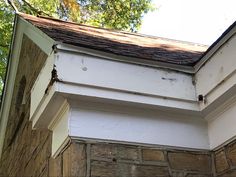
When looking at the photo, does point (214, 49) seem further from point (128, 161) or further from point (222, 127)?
point (128, 161)

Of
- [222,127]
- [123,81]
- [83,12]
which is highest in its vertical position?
[83,12]

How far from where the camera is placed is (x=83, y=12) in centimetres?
1246

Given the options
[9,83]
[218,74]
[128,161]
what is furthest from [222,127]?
[9,83]

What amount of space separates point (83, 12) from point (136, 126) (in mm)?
10055

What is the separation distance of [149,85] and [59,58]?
2.02 feet

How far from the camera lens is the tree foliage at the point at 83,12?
1154 centimetres

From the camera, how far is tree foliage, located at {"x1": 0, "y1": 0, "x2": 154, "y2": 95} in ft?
37.9

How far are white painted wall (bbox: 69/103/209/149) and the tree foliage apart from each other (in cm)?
899

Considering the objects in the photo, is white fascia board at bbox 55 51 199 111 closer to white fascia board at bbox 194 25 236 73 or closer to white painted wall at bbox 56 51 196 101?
white painted wall at bbox 56 51 196 101

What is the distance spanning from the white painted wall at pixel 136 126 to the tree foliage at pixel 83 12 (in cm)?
899

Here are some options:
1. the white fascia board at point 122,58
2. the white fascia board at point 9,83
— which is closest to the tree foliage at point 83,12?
the white fascia board at point 9,83

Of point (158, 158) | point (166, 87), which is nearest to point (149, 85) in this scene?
point (166, 87)

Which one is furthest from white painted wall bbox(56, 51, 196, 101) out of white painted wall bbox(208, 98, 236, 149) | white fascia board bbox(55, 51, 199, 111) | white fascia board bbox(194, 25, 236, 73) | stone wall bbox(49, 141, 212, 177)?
stone wall bbox(49, 141, 212, 177)

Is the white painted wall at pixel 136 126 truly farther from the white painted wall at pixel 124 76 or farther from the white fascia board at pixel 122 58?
the white fascia board at pixel 122 58
